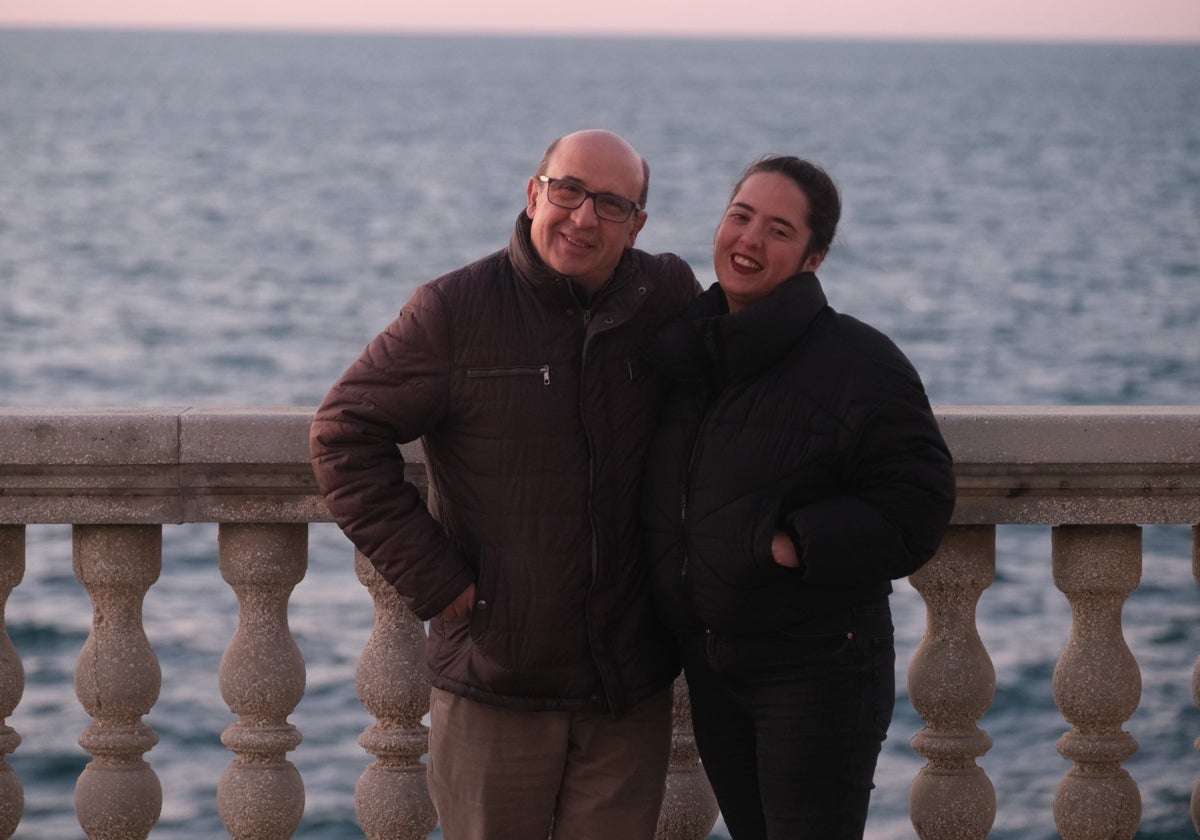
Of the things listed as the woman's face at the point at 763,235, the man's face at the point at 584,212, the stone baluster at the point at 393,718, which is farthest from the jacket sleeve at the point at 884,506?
the stone baluster at the point at 393,718

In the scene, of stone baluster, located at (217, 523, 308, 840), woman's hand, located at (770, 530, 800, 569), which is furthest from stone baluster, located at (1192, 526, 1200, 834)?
stone baluster, located at (217, 523, 308, 840)

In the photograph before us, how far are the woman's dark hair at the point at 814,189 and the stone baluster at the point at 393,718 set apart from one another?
1.18 m

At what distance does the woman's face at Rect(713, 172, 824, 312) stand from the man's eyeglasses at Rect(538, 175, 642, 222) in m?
0.22

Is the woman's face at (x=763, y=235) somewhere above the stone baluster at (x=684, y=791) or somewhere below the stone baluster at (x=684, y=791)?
above

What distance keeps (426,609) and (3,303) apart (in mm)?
33150

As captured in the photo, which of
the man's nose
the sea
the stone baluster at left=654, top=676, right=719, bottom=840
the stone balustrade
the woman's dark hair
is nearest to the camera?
the man's nose

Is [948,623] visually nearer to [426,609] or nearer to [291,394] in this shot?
[426,609]

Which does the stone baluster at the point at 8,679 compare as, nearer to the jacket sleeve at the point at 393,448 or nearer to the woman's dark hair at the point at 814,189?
the jacket sleeve at the point at 393,448

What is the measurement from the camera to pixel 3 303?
3412cm

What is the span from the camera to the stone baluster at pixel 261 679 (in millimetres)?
3664

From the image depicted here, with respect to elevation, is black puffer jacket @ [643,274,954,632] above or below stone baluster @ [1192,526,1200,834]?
above

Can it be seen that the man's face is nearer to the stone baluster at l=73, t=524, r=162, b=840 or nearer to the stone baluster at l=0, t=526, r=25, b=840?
the stone baluster at l=73, t=524, r=162, b=840

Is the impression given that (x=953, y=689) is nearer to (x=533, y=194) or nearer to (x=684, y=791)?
(x=684, y=791)

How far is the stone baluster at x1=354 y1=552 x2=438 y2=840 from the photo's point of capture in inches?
145
